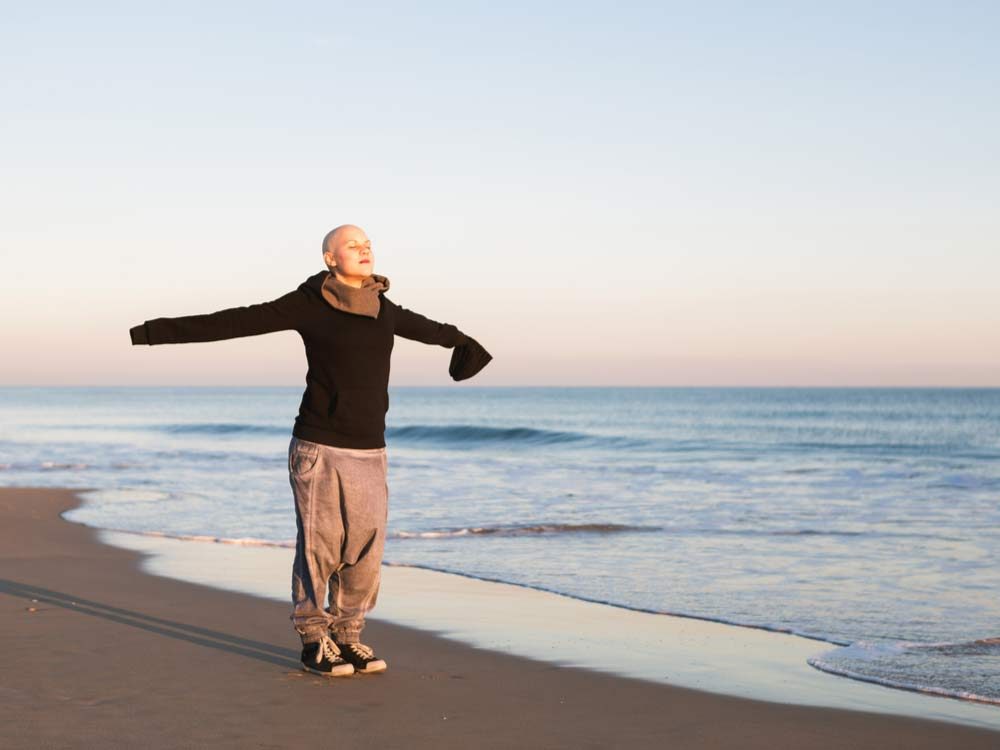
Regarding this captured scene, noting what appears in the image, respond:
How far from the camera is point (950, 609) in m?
7.69

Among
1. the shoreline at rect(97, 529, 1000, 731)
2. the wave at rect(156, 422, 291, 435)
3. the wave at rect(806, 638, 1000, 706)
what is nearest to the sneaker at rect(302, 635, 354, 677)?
the shoreline at rect(97, 529, 1000, 731)

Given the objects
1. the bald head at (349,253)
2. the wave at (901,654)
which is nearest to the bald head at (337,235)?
the bald head at (349,253)

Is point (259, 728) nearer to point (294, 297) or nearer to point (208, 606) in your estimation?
point (294, 297)

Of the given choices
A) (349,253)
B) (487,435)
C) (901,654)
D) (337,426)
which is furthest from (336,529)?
(487,435)

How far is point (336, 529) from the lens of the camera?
16.5 ft

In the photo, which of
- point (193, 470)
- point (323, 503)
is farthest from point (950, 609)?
point (193, 470)

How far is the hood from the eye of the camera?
4.98 metres

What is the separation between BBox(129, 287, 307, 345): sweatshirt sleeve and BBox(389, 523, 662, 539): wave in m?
6.84

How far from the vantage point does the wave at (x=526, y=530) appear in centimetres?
1166

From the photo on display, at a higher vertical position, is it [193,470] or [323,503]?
[323,503]

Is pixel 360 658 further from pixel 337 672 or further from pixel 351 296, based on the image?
pixel 351 296

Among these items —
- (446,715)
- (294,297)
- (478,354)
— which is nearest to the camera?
(446,715)

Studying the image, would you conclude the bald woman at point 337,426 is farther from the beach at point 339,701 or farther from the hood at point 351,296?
the beach at point 339,701

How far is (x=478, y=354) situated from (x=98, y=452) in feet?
84.9
